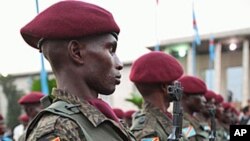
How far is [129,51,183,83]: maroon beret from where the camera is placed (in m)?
3.04

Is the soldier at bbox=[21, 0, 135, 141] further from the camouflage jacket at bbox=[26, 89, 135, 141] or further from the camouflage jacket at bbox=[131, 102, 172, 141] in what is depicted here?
the camouflage jacket at bbox=[131, 102, 172, 141]

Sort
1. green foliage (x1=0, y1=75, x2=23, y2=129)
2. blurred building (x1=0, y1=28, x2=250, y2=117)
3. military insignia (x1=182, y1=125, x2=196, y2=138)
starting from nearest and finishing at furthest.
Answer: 1. military insignia (x1=182, y1=125, x2=196, y2=138)
2. blurred building (x1=0, y1=28, x2=250, y2=117)
3. green foliage (x1=0, y1=75, x2=23, y2=129)

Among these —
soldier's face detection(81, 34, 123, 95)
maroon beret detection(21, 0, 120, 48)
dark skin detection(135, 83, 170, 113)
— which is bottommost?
dark skin detection(135, 83, 170, 113)

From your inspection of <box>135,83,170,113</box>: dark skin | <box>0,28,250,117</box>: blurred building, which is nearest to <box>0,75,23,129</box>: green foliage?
<box>0,28,250,117</box>: blurred building

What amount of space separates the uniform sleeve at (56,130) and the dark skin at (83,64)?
200 mm

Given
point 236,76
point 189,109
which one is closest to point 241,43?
point 236,76

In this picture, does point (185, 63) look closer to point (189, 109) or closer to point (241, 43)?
point (241, 43)

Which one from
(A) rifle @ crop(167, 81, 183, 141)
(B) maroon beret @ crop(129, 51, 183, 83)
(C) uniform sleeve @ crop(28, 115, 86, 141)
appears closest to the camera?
(C) uniform sleeve @ crop(28, 115, 86, 141)

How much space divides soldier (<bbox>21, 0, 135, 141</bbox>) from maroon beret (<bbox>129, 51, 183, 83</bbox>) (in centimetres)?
124

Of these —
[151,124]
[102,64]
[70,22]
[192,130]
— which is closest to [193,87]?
[192,130]

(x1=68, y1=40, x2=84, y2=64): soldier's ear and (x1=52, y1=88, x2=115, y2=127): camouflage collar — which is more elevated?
(x1=68, y1=40, x2=84, y2=64): soldier's ear

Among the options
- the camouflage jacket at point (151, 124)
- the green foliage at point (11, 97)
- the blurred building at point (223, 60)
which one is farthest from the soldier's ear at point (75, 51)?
the green foliage at point (11, 97)

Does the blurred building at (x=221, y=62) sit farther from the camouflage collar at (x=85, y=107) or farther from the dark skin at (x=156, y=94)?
the camouflage collar at (x=85, y=107)

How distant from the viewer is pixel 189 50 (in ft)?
91.8
